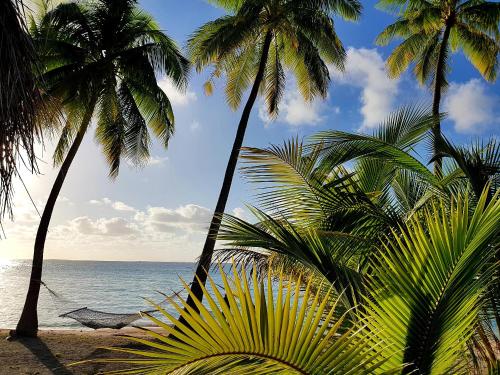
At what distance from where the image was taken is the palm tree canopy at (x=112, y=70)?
40.6ft

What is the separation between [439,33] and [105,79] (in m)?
11.0

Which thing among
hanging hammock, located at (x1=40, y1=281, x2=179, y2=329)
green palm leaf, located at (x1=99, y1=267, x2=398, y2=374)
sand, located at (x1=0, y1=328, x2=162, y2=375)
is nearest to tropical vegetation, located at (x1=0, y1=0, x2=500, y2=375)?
green palm leaf, located at (x1=99, y1=267, x2=398, y2=374)

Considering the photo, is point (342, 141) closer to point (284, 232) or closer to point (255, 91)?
point (284, 232)

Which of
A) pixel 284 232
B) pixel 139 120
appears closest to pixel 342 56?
pixel 139 120

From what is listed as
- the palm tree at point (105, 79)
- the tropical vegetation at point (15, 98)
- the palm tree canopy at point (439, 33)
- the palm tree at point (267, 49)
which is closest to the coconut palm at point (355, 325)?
the tropical vegetation at point (15, 98)

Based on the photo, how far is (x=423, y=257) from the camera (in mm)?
2162

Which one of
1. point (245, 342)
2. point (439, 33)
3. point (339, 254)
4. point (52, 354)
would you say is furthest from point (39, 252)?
point (439, 33)

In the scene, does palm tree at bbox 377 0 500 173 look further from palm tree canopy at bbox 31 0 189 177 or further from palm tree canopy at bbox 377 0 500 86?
palm tree canopy at bbox 31 0 189 177

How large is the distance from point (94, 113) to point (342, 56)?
7253mm

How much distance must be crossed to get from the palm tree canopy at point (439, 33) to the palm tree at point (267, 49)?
3404 millimetres

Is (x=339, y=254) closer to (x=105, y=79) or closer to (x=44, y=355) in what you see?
(x=44, y=355)

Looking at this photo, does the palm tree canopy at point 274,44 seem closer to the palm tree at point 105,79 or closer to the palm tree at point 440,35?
the palm tree at point 105,79

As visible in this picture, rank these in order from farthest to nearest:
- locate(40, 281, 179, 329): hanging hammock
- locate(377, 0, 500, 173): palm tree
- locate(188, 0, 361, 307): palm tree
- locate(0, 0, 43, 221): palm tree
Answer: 1. locate(377, 0, 500, 173): palm tree
2. locate(188, 0, 361, 307): palm tree
3. locate(40, 281, 179, 329): hanging hammock
4. locate(0, 0, 43, 221): palm tree

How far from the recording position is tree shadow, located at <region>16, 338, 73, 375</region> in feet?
29.9
